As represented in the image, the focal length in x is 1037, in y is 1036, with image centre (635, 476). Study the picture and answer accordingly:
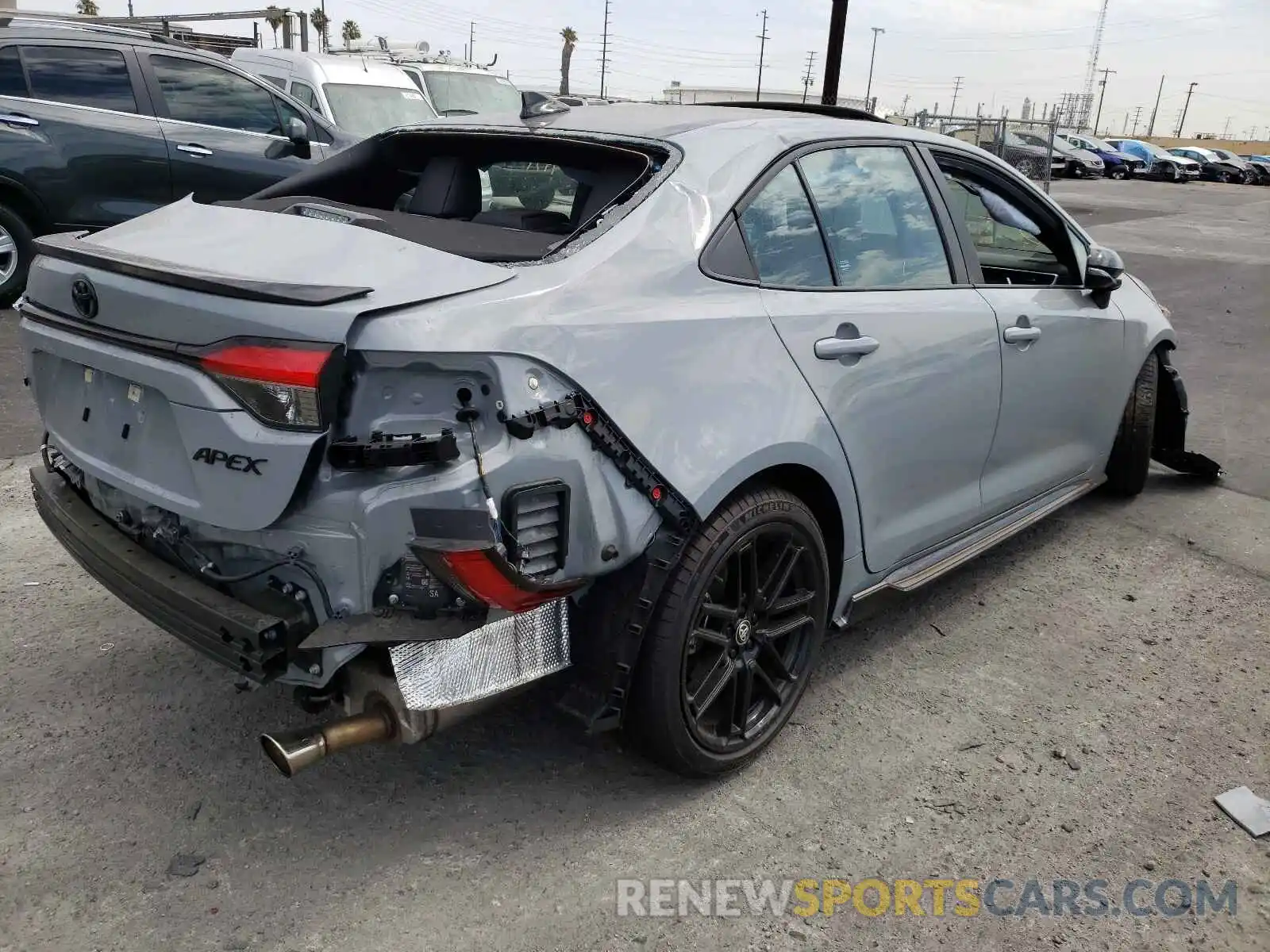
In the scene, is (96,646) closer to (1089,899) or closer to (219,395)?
(219,395)

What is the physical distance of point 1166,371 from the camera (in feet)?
16.6

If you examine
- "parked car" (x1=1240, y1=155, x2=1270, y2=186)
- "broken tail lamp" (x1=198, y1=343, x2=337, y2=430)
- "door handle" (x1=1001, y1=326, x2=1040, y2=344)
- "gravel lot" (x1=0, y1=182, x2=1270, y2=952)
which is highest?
"broken tail lamp" (x1=198, y1=343, x2=337, y2=430)

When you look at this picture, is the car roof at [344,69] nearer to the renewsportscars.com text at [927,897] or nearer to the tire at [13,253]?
the tire at [13,253]

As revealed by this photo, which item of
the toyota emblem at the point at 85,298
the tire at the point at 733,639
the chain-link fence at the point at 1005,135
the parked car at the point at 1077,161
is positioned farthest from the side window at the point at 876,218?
the parked car at the point at 1077,161

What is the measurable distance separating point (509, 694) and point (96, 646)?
1785 millimetres

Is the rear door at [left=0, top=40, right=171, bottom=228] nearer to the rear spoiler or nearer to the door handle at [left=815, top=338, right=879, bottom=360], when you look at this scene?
the rear spoiler

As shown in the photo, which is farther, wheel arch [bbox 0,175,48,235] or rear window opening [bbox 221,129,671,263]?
wheel arch [bbox 0,175,48,235]

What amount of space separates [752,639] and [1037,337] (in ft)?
5.70

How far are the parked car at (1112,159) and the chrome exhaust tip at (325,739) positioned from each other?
41.9 metres

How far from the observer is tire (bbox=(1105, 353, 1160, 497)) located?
480cm

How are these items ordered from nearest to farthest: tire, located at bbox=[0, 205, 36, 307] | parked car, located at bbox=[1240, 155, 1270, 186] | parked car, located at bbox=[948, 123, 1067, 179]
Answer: tire, located at bbox=[0, 205, 36, 307] → parked car, located at bbox=[948, 123, 1067, 179] → parked car, located at bbox=[1240, 155, 1270, 186]

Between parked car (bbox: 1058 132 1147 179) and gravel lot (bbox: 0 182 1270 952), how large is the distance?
39.9 meters

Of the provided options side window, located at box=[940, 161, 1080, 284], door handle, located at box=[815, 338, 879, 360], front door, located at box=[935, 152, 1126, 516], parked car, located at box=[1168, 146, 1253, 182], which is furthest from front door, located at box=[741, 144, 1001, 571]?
parked car, located at box=[1168, 146, 1253, 182]

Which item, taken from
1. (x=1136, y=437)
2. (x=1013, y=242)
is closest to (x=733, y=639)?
(x=1013, y=242)
